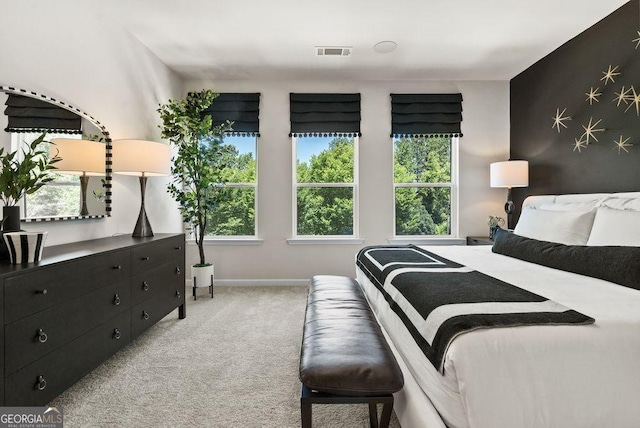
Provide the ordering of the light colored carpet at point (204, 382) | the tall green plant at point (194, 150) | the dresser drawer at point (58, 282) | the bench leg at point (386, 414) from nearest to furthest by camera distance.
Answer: the bench leg at point (386, 414) → the dresser drawer at point (58, 282) → the light colored carpet at point (204, 382) → the tall green plant at point (194, 150)

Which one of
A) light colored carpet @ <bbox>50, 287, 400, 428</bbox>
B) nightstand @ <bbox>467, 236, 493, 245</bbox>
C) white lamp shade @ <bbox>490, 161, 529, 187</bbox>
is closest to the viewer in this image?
light colored carpet @ <bbox>50, 287, 400, 428</bbox>

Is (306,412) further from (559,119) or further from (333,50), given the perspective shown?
(559,119)

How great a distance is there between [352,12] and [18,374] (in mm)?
3158

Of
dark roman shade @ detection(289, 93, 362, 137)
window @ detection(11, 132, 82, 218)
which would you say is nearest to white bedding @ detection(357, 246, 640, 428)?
window @ detection(11, 132, 82, 218)

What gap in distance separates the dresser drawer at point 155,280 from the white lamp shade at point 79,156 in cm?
88

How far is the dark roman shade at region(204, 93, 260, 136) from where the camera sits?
13.4 ft

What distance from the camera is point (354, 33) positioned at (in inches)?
121

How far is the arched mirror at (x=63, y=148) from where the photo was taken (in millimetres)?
1889

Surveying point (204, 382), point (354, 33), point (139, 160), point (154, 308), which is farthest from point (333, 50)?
point (204, 382)

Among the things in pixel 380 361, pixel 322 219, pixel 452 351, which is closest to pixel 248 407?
pixel 380 361

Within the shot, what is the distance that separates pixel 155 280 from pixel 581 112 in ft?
13.3

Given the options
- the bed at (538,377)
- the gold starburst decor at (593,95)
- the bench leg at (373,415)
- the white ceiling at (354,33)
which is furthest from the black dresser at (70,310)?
the gold starburst decor at (593,95)

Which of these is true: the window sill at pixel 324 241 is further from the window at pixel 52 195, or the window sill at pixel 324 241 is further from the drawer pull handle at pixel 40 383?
the drawer pull handle at pixel 40 383

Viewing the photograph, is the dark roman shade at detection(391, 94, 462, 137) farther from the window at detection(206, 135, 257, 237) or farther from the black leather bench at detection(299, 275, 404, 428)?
the black leather bench at detection(299, 275, 404, 428)
